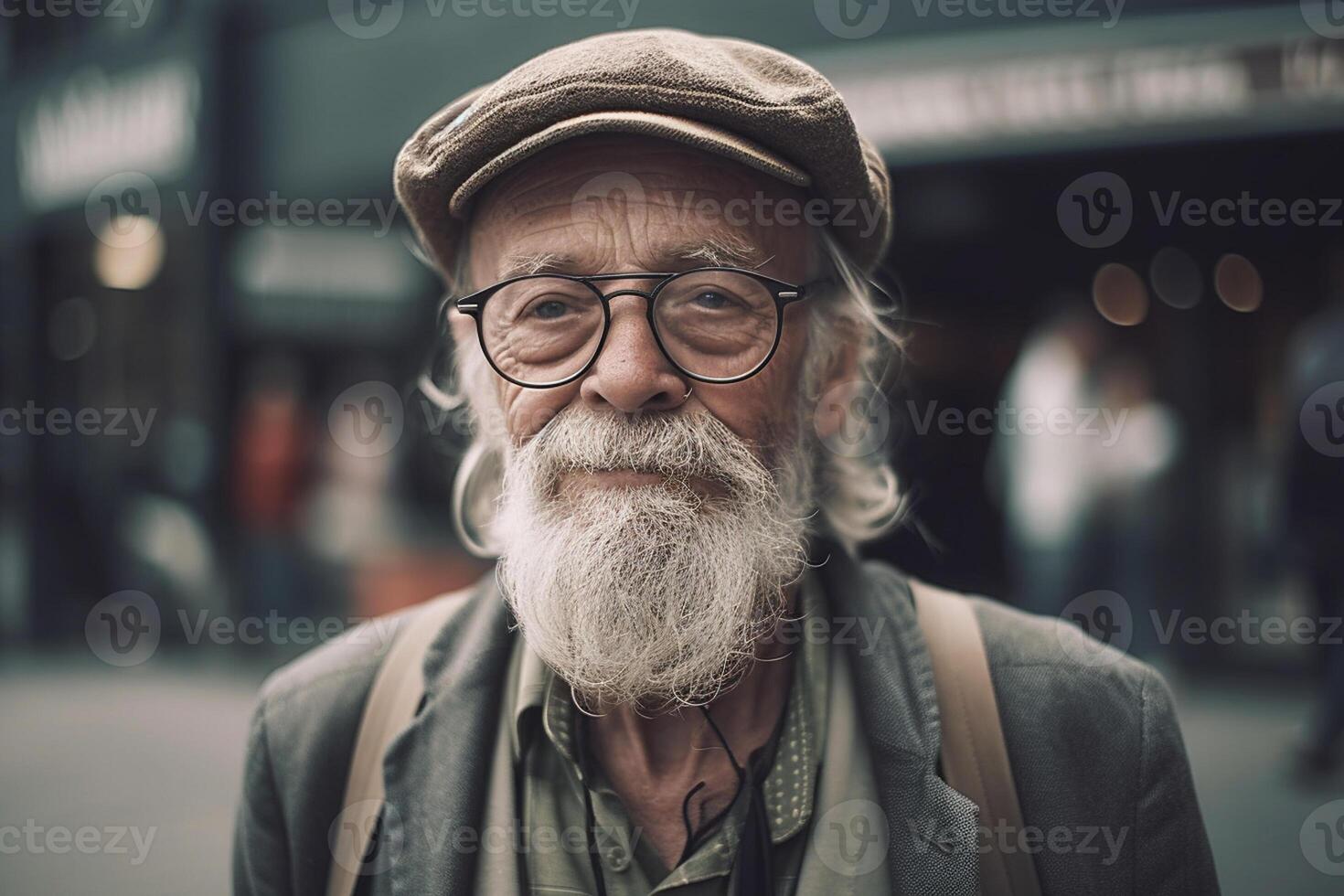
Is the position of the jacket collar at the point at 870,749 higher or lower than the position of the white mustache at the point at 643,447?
lower

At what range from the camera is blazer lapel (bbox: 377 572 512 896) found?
158cm

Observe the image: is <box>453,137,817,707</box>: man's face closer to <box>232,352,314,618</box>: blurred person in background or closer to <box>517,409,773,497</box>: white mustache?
<box>517,409,773,497</box>: white mustache

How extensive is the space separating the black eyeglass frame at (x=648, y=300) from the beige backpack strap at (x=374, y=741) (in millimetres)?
590

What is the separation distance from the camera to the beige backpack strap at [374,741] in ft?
5.61

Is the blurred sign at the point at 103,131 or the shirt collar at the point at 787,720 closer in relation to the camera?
the shirt collar at the point at 787,720

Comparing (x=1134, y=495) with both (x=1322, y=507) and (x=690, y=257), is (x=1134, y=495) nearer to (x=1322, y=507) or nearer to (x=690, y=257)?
(x=1322, y=507)

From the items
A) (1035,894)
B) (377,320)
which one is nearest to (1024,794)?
(1035,894)

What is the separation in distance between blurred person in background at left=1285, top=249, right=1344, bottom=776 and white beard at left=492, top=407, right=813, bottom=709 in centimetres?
414

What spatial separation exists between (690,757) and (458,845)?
0.42m

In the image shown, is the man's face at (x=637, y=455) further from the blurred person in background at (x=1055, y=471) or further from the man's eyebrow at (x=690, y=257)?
the blurred person in background at (x=1055, y=471)

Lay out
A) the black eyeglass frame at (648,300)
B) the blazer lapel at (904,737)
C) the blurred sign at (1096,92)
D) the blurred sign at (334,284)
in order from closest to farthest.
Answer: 1. the blazer lapel at (904,737)
2. the black eyeglass frame at (648,300)
3. the blurred sign at (1096,92)
4. the blurred sign at (334,284)

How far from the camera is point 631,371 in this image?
158 centimetres

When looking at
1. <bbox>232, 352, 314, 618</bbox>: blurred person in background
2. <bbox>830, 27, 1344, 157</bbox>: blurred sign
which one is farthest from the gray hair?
<bbox>232, 352, 314, 618</bbox>: blurred person in background

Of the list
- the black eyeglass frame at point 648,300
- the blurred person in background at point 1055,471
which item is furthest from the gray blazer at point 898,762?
the blurred person in background at point 1055,471
